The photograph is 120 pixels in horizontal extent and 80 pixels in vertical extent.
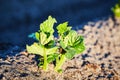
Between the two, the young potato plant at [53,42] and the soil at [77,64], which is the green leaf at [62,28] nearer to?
the young potato plant at [53,42]

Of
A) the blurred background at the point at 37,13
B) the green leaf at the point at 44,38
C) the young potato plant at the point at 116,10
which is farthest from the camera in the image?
the blurred background at the point at 37,13

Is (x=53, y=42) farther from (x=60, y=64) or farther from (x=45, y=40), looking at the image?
(x=60, y=64)

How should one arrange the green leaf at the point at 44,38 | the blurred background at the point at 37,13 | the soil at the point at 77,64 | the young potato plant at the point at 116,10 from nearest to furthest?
1. the green leaf at the point at 44,38
2. the soil at the point at 77,64
3. the young potato plant at the point at 116,10
4. the blurred background at the point at 37,13

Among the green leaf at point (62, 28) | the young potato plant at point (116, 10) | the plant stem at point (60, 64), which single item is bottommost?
the plant stem at point (60, 64)

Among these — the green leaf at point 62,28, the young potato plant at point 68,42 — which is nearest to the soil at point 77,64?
the young potato plant at point 68,42

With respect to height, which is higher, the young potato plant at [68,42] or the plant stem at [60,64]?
the young potato plant at [68,42]

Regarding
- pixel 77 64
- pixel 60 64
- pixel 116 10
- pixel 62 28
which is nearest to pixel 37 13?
pixel 116 10
